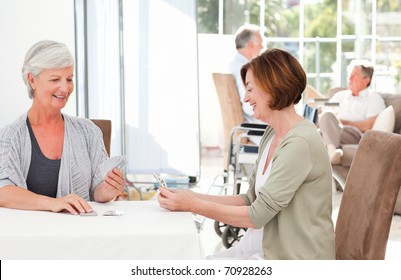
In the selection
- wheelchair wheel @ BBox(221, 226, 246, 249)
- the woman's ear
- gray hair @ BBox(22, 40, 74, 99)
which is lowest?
wheelchair wheel @ BBox(221, 226, 246, 249)

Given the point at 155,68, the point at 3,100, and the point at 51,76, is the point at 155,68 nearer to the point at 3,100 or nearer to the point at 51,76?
the point at 3,100

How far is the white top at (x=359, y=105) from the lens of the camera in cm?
755

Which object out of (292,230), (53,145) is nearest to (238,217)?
(292,230)

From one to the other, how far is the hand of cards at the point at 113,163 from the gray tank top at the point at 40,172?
0.64 feet

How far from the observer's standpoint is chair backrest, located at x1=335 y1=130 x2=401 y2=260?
2455 mm

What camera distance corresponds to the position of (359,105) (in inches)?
303

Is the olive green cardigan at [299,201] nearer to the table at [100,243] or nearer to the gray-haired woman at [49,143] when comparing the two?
the table at [100,243]

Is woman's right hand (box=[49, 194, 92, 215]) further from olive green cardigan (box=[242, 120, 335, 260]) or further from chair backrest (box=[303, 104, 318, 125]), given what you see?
chair backrest (box=[303, 104, 318, 125])

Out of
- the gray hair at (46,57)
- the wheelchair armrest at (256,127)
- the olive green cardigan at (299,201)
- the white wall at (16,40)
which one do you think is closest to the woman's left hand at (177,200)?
the olive green cardigan at (299,201)

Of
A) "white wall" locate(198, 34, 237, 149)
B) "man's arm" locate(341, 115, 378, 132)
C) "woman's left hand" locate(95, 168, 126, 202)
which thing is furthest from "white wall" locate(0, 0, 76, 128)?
"white wall" locate(198, 34, 237, 149)

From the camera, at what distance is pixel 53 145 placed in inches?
112

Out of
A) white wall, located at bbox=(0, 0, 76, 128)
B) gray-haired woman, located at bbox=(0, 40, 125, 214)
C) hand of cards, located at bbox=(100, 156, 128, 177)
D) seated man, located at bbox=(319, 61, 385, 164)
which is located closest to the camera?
hand of cards, located at bbox=(100, 156, 128, 177)

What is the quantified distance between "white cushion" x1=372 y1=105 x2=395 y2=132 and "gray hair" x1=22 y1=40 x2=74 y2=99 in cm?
474

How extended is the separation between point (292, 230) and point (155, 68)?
152 inches
